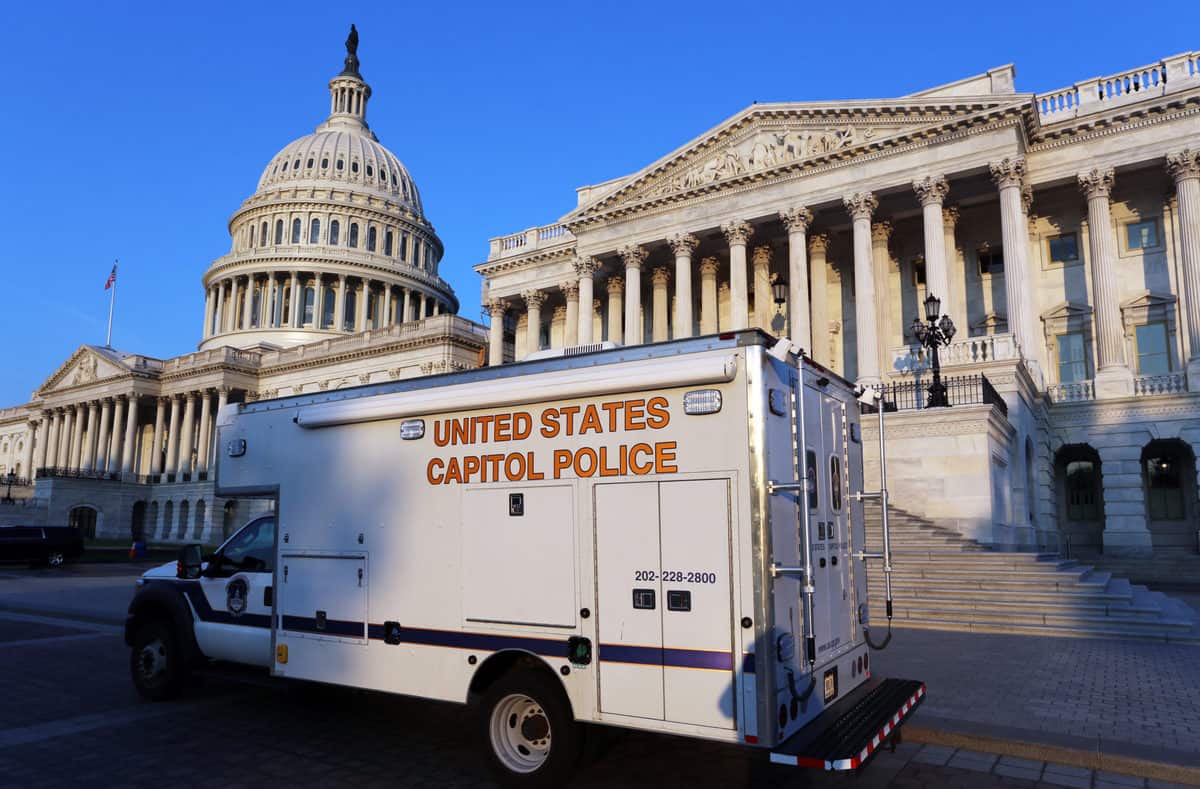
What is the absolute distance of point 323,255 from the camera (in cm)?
9312

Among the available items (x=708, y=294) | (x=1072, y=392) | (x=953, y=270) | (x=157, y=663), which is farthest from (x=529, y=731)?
→ (x=708, y=294)

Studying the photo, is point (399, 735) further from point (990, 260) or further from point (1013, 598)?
point (990, 260)

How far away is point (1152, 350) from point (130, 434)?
87.7m

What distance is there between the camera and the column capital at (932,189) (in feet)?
106

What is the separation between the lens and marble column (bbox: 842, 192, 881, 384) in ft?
106

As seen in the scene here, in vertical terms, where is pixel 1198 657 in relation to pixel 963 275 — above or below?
below

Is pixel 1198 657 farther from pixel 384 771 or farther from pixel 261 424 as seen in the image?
pixel 261 424

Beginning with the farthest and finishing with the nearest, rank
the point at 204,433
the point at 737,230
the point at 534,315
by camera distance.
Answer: the point at 204,433
the point at 534,315
the point at 737,230

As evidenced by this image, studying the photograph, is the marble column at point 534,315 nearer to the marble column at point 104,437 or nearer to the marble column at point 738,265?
the marble column at point 738,265

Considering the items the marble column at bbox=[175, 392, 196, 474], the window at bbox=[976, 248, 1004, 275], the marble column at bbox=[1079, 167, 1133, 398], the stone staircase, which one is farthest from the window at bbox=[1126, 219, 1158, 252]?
the marble column at bbox=[175, 392, 196, 474]

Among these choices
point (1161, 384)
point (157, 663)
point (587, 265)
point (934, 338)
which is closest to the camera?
point (157, 663)

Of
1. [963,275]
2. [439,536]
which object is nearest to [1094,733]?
[439,536]

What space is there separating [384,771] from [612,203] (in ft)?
120

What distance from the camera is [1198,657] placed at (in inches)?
488
